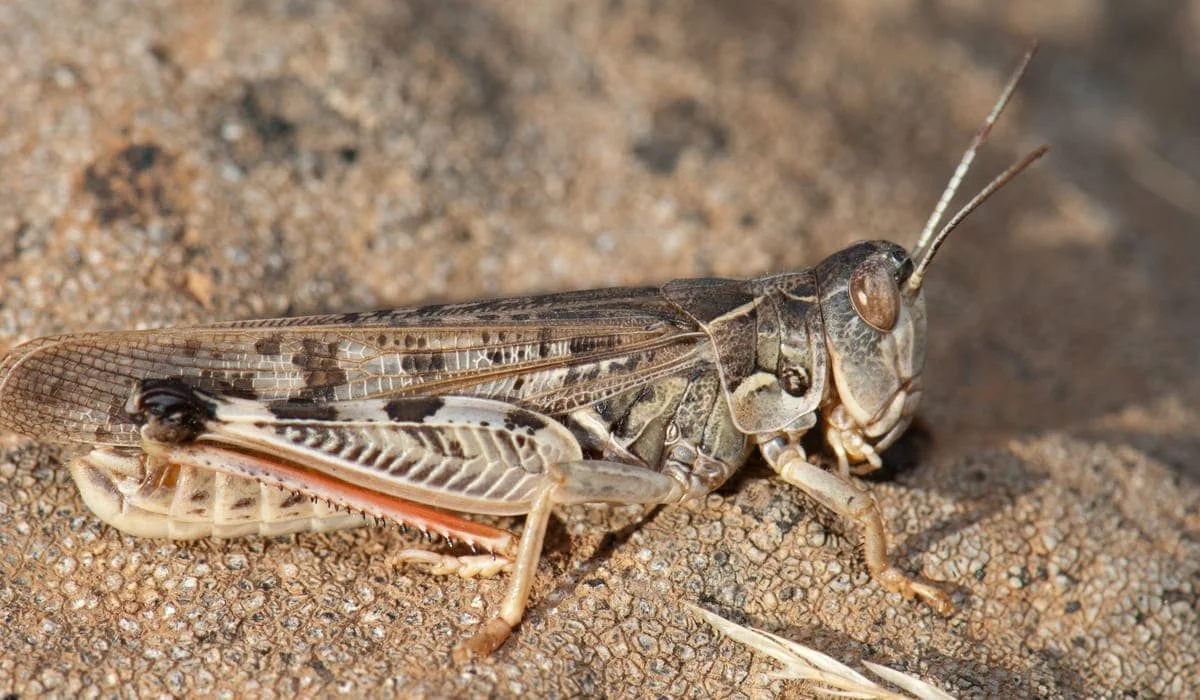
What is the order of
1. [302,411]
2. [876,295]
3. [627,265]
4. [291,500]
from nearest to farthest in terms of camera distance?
[302,411] < [291,500] < [876,295] < [627,265]

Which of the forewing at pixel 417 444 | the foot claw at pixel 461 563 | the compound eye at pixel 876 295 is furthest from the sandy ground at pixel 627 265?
the compound eye at pixel 876 295

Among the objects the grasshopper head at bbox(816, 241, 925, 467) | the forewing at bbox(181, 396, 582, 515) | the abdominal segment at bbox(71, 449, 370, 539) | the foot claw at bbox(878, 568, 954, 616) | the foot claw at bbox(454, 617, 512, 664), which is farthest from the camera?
the grasshopper head at bbox(816, 241, 925, 467)

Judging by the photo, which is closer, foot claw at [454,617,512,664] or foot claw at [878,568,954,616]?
foot claw at [454,617,512,664]

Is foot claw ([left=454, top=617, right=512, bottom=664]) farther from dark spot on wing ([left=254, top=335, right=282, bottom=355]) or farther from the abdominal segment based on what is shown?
dark spot on wing ([left=254, top=335, right=282, bottom=355])

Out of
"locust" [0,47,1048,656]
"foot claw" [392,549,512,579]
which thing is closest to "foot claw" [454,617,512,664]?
"locust" [0,47,1048,656]

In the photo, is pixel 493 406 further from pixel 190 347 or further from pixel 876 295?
pixel 876 295

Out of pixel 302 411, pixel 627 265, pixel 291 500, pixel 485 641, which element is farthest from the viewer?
pixel 627 265

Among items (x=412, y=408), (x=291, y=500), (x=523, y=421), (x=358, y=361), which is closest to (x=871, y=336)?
(x=523, y=421)

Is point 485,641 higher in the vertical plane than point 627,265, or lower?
lower
